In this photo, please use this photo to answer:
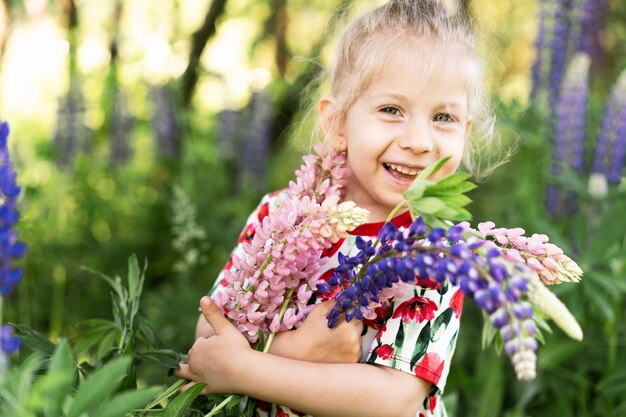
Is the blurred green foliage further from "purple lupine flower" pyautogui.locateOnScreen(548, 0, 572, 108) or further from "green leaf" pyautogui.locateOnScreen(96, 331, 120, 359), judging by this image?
"green leaf" pyautogui.locateOnScreen(96, 331, 120, 359)

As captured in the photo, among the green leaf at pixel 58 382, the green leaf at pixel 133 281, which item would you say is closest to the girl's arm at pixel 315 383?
the green leaf at pixel 133 281

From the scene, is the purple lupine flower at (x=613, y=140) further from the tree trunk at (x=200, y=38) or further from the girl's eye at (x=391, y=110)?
the tree trunk at (x=200, y=38)

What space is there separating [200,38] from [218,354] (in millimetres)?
3178

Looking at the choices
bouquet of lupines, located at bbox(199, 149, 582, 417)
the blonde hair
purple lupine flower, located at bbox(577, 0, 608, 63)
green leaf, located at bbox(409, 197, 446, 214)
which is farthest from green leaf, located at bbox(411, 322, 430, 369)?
purple lupine flower, located at bbox(577, 0, 608, 63)

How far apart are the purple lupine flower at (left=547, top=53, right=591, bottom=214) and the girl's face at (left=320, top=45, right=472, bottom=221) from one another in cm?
174

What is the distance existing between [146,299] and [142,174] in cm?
103

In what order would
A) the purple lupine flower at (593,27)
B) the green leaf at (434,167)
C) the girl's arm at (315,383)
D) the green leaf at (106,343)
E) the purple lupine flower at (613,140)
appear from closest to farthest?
the green leaf at (434,167), the girl's arm at (315,383), the green leaf at (106,343), the purple lupine flower at (613,140), the purple lupine flower at (593,27)

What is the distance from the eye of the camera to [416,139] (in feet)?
4.81

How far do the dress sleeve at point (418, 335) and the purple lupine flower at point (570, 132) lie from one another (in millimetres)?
1842

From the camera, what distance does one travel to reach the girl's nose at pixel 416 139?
57.7 inches

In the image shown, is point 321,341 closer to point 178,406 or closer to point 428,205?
point 178,406

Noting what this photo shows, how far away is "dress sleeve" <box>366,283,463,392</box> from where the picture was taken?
142cm

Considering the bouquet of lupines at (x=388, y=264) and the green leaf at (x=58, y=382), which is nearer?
the green leaf at (x=58, y=382)

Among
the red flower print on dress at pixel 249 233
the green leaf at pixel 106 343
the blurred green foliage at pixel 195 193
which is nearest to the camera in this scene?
the green leaf at pixel 106 343
